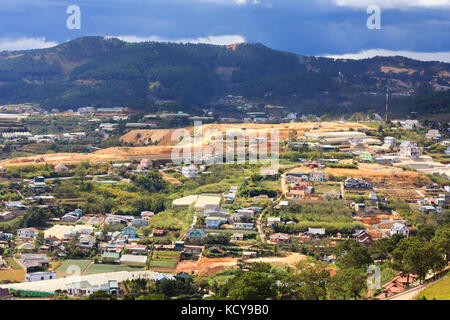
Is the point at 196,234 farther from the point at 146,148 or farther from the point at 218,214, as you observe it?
the point at 146,148

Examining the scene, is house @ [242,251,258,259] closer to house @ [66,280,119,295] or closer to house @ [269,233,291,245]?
house @ [269,233,291,245]

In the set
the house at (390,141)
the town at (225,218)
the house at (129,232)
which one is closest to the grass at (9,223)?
the town at (225,218)

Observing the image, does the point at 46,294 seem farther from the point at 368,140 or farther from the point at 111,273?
the point at 368,140

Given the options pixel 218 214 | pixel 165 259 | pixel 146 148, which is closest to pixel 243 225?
pixel 218 214

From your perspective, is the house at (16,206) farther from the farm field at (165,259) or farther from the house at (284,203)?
the house at (284,203)
